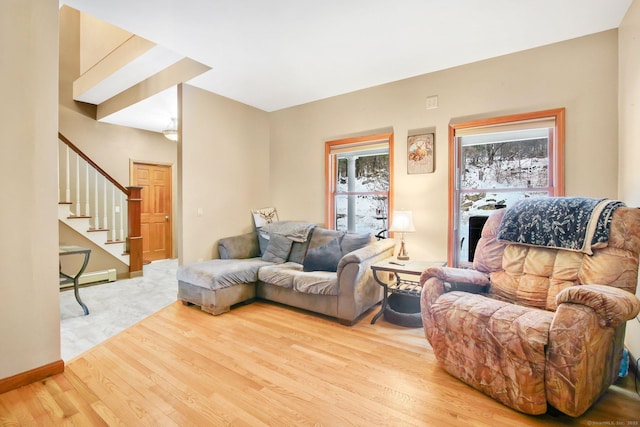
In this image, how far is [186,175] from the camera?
3734mm

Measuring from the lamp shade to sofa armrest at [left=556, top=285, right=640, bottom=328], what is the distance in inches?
67.9

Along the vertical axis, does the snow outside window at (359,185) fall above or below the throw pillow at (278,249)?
above

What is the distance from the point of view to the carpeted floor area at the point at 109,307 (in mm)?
2703

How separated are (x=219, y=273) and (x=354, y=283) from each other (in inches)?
56.6

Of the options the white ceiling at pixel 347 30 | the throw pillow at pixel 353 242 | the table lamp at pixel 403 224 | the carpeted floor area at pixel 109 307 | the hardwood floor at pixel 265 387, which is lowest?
the hardwood floor at pixel 265 387

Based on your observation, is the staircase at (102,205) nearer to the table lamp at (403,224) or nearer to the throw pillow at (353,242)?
the throw pillow at (353,242)

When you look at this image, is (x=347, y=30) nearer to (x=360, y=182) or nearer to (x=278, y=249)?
(x=360, y=182)

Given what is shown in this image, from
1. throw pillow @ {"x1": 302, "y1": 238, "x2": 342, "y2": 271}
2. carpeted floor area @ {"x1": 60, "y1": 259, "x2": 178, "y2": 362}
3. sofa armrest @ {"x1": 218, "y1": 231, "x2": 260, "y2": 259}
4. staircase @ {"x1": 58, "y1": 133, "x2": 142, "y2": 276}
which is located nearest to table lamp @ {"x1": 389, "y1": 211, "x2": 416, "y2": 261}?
throw pillow @ {"x1": 302, "y1": 238, "x2": 342, "y2": 271}

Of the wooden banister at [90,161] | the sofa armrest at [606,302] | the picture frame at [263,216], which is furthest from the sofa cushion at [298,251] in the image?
the wooden banister at [90,161]

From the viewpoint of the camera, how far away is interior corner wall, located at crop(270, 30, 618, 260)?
2.65m

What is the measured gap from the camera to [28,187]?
79.4 inches

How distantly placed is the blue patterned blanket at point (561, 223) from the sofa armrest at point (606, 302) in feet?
1.50

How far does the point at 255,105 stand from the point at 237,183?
1.24 metres

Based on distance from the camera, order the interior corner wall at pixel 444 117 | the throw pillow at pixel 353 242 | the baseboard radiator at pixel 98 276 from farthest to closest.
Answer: the baseboard radiator at pixel 98 276, the throw pillow at pixel 353 242, the interior corner wall at pixel 444 117
